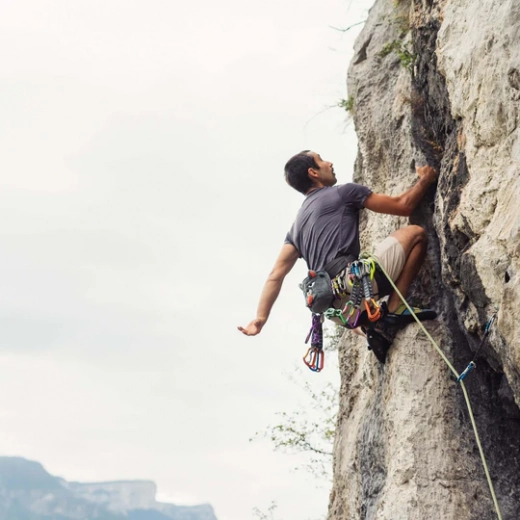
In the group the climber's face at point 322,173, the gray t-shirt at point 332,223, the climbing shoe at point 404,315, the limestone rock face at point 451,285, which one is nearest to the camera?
the limestone rock face at point 451,285

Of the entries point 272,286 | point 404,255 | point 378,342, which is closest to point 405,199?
point 404,255

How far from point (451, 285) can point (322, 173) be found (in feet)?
6.42

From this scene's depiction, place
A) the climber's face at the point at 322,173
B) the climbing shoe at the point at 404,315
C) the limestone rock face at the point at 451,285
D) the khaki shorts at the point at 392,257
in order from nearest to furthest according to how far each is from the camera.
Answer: the limestone rock face at the point at 451,285 → the khaki shorts at the point at 392,257 → the climbing shoe at the point at 404,315 → the climber's face at the point at 322,173

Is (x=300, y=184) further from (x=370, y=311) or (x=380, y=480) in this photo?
(x=380, y=480)

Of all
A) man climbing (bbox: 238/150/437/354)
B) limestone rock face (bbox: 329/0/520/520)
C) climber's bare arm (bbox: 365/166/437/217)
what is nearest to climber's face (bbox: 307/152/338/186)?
man climbing (bbox: 238/150/437/354)

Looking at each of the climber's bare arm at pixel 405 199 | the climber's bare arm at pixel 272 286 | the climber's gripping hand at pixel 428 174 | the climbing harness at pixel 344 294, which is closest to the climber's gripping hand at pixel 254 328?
the climber's bare arm at pixel 272 286

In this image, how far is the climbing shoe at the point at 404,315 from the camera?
730 cm

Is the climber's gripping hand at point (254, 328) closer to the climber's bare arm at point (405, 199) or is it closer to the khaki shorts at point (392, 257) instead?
the khaki shorts at point (392, 257)

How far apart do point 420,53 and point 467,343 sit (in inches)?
111

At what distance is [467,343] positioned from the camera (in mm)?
7141

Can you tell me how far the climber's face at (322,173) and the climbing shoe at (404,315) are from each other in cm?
152

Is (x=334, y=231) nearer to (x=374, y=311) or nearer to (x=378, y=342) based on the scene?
(x=374, y=311)

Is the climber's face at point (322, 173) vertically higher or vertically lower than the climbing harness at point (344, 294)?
higher

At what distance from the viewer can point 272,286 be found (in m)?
7.83
